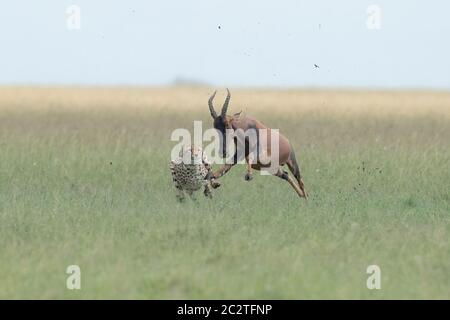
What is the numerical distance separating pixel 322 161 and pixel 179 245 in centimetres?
849

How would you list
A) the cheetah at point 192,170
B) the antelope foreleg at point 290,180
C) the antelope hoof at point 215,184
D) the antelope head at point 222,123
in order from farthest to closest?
the antelope foreleg at point 290,180 → the cheetah at point 192,170 → the antelope hoof at point 215,184 → the antelope head at point 222,123

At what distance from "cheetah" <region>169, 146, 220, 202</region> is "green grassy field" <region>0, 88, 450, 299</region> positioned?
25 centimetres

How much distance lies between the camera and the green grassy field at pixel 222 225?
7895 millimetres

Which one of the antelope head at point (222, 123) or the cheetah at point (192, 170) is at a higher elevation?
the antelope head at point (222, 123)

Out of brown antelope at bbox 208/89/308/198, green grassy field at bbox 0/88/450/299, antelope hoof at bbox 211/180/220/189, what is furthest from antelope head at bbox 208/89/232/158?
green grassy field at bbox 0/88/450/299

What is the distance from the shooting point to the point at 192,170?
1211 cm

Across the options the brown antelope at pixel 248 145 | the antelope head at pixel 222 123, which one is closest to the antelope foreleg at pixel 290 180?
the brown antelope at pixel 248 145

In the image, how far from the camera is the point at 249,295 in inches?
295

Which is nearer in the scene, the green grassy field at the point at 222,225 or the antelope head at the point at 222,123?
the green grassy field at the point at 222,225

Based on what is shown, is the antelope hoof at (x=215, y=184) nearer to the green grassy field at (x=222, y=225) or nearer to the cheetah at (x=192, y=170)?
the cheetah at (x=192, y=170)

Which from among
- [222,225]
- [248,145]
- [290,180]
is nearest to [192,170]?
[248,145]

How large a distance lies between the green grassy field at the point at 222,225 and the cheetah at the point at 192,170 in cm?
25

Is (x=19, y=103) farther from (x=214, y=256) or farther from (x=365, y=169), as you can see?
(x=214, y=256)

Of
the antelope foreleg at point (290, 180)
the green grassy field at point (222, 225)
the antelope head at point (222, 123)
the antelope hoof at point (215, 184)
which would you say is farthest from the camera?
the antelope foreleg at point (290, 180)
